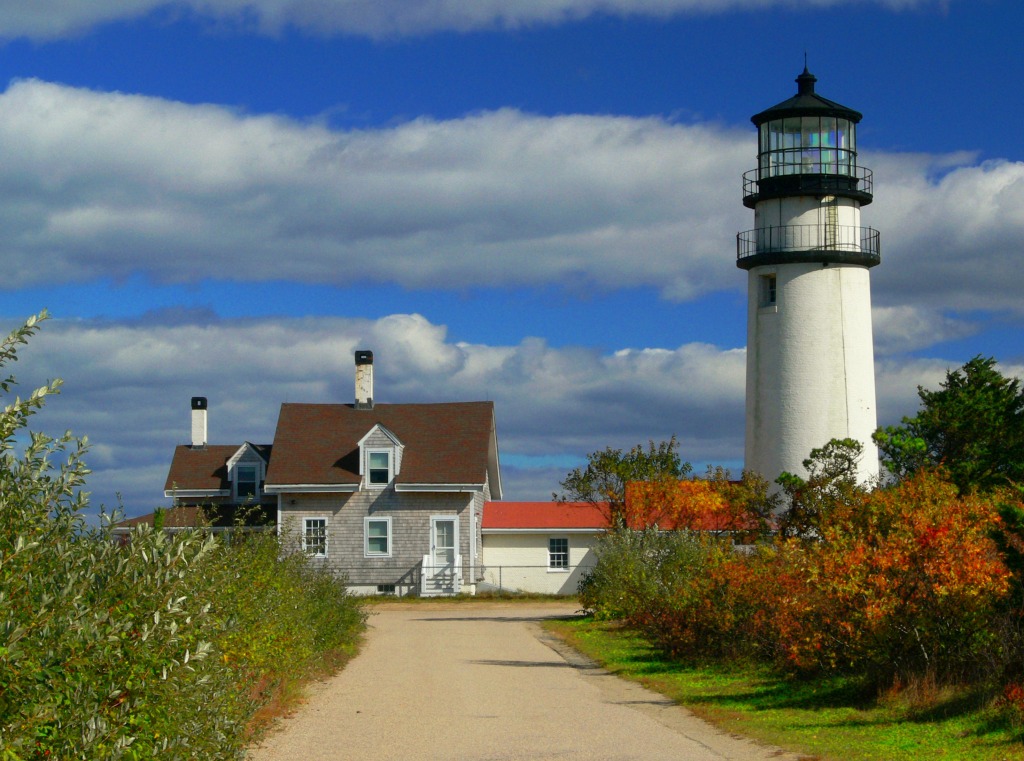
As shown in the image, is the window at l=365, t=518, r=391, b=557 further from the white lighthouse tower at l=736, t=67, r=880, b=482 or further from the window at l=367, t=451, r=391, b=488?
the white lighthouse tower at l=736, t=67, r=880, b=482

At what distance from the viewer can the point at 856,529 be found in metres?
16.8

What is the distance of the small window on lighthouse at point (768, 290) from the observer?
120 feet

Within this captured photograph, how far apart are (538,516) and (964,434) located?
16.5 m

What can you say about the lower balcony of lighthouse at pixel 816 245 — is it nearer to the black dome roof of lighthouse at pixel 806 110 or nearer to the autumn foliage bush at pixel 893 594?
the black dome roof of lighthouse at pixel 806 110

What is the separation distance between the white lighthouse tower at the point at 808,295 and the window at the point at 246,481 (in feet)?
61.6

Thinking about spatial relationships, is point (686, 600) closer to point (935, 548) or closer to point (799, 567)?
point (799, 567)

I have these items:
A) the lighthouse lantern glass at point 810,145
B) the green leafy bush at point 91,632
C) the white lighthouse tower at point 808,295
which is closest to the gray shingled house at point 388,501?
the white lighthouse tower at point 808,295

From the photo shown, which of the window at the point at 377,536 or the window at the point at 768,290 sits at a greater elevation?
the window at the point at 768,290

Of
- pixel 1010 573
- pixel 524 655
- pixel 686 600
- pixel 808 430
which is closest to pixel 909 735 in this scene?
pixel 1010 573

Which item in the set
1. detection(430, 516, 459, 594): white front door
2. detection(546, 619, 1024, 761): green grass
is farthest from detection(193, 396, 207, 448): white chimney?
detection(546, 619, 1024, 761): green grass

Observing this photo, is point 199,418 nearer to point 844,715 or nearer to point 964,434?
point 964,434

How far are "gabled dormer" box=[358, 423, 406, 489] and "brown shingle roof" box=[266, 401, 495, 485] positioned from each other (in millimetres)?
334

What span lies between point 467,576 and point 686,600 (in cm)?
2376

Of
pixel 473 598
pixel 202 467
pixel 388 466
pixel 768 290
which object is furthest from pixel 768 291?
pixel 202 467
